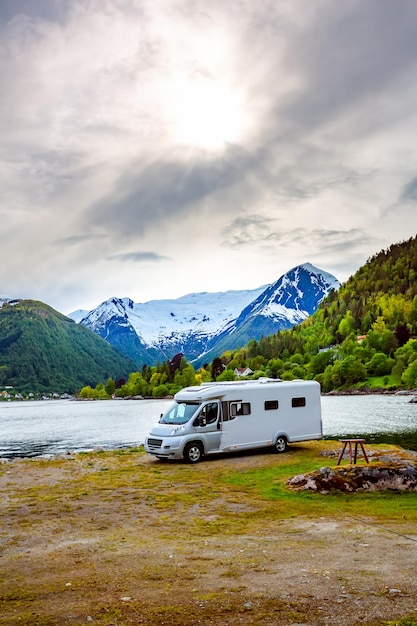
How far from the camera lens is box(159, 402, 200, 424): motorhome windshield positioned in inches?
1153

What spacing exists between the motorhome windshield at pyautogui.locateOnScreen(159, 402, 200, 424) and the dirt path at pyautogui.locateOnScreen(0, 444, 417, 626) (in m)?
7.73

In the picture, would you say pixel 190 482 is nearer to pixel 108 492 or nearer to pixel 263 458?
pixel 108 492

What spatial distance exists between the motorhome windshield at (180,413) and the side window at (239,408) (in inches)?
77.6

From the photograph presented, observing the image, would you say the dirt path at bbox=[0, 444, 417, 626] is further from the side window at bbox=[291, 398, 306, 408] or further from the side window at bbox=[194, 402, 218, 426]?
the side window at bbox=[291, 398, 306, 408]

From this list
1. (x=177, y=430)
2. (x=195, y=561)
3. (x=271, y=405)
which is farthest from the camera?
(x=271, y=405)

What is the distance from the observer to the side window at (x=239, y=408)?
97.7 ft

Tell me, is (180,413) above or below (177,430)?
above

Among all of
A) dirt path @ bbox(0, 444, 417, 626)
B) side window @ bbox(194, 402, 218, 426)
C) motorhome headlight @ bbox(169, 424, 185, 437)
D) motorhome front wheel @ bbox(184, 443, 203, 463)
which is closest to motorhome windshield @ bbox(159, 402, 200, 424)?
motorhome headlight @ bbox(169, 424, 185, 437)

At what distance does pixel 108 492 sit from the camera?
2177cm

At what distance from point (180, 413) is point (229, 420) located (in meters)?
2.74

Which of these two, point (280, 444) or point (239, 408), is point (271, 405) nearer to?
point (239, 408)

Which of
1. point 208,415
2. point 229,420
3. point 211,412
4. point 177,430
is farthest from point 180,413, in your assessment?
point 229,420

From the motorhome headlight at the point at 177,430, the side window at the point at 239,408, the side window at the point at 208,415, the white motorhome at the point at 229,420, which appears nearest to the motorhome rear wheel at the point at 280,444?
the white motorhome at the point at 229,420

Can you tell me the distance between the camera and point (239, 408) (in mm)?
29953
